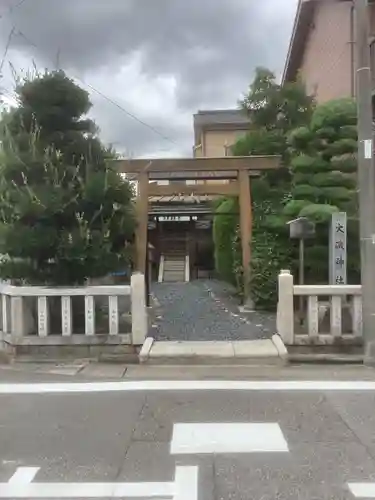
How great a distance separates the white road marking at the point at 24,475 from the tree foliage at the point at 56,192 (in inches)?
182

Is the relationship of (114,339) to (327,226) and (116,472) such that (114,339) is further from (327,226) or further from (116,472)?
(327,226)

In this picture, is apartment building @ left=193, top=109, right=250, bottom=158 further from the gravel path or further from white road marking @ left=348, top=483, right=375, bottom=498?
white road marking @ left=348, top=483, right=375, bottom=498

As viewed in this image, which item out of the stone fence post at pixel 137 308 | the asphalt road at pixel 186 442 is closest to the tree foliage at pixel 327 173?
the stone fence post at pixel 137 308

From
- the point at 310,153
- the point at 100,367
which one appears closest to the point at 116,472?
the point at 100,367

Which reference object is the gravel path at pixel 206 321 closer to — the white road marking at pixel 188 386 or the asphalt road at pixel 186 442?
the white road marking at pixel 188 386

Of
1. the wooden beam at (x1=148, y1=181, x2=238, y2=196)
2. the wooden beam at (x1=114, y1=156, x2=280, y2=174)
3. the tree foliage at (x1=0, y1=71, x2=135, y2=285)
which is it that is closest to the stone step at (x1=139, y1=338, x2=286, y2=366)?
the tree foliage at (x1=0, y1=71, x2=135, y2=285)

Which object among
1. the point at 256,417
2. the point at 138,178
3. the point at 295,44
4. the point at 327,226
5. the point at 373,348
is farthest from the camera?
the point at 295,44

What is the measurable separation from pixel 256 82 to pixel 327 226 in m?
5.08

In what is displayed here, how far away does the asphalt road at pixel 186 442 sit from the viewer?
4047 mm

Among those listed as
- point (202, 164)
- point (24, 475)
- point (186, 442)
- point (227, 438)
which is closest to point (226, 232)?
point (202, 164)

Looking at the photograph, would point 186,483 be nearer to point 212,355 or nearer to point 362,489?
point 362,489

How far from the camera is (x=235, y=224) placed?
17188mm

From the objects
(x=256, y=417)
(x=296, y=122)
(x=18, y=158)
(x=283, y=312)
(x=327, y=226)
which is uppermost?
(x=296, y=122)

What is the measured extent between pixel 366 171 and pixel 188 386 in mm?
3814
